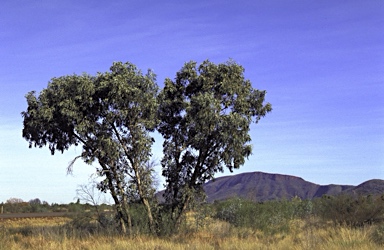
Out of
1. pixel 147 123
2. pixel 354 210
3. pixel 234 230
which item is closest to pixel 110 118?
pixel 147 123

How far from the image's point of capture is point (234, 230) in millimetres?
24156

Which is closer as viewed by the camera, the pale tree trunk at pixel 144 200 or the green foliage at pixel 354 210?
the pale tree trunk at pixel 144 200

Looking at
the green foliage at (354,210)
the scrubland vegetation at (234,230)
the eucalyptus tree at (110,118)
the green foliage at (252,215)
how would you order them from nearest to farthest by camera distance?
the scrubland vegetation at (234,230), the eucalyptus tree at (110,118), the green foliage at (252,215), the green foliage at (354,210)

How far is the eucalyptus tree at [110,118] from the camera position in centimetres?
2130

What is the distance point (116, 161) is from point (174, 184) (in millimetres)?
3092

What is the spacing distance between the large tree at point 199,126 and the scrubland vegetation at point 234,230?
1387 mm

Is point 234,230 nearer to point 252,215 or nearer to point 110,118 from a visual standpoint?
point 252,215

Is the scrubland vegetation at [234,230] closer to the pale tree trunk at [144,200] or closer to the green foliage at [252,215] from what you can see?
the green foliage at [252,215]

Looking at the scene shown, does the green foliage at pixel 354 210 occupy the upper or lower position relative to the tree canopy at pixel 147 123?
lower

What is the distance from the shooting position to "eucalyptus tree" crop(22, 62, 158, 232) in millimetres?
21297

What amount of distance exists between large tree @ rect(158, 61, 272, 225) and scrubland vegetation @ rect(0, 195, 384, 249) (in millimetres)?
1387

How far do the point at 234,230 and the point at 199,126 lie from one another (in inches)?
235

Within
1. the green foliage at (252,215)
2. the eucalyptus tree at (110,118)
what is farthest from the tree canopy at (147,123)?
the green foliage at (252,215)

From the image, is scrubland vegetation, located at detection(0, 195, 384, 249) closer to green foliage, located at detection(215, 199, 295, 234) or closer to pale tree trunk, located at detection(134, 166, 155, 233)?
green foliage, located at detection(215, 199, 295, 234)
